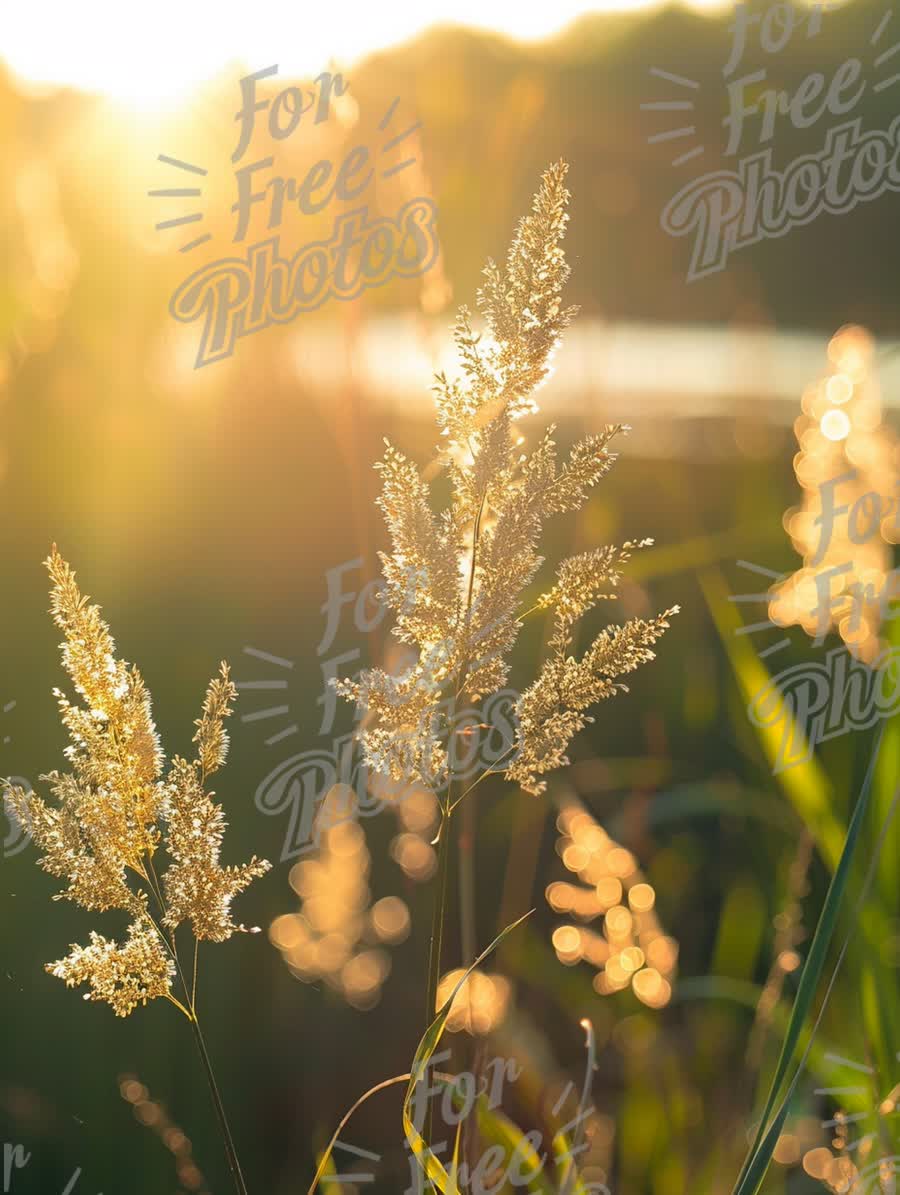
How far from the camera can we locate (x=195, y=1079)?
1127 mm

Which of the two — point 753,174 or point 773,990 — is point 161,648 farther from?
point 753,174

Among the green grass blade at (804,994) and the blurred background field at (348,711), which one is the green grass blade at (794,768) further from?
the green grass blade at (804,994)

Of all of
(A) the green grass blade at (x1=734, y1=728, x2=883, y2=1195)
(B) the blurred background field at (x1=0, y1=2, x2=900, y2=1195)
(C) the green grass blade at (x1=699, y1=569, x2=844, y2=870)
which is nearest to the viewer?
(A) the green grass blade at (x1=734, y1=728, x2=883, y2=1195)

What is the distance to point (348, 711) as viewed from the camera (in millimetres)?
1719

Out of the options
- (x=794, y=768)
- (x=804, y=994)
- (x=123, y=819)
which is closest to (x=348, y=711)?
(x=794, y=768)

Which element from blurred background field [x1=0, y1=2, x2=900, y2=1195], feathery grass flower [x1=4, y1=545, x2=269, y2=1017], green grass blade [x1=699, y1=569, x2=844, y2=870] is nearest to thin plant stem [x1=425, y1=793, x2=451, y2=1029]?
feathery grass flower [x1=4, y1=545, x2=269, y2=1017]

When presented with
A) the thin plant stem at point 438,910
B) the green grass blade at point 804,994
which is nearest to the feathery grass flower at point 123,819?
the thin plant stem at point 438,910

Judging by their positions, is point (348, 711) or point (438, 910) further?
point (348, 711)

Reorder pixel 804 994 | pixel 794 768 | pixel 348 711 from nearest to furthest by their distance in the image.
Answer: pixel 804 994 → pixel 794 768 → pixel 348 711

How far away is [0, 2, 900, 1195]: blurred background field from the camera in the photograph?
3.10 feet

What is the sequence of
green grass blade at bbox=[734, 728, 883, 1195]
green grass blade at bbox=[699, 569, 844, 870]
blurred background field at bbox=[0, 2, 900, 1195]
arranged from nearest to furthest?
green grass blade at bbox=[734, 728, 883, 1195]
green grass blade at bbox=[699, 569, 844, 870]
blurred background field at bbox=[0, 2, 900, 1195]

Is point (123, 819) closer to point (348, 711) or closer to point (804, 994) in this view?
point (804, 994)

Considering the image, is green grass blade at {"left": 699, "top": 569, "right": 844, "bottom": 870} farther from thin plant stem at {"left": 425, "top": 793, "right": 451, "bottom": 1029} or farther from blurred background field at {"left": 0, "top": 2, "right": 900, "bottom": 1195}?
thin plant stem at {"left": 425, "top": 793, "right": 451, "bottom": 1029}

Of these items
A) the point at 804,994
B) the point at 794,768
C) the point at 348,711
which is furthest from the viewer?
the point at 348,711
